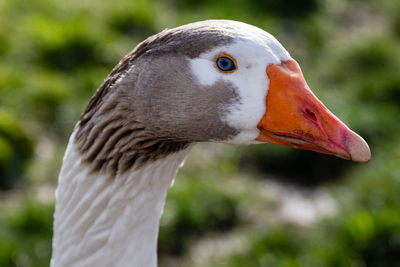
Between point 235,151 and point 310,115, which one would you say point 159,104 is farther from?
point 235,151

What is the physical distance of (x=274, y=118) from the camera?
1.84 m

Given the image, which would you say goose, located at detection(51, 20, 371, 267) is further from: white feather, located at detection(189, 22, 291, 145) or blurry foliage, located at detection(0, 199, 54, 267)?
blurry foliage, located at detection(0, 199, 54, 267)

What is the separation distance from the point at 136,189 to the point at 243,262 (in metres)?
1.88

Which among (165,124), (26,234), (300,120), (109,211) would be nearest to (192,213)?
(26,234)

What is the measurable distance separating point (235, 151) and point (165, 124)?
300 cm

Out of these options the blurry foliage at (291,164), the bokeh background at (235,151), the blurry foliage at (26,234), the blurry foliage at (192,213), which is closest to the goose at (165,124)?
the blurry foliage at (26,234)

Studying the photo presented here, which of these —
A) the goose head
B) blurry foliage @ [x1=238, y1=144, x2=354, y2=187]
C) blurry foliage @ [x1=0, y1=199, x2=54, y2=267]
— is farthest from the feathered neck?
blurry foliage @ [x1=238, y1=144, x2=354, y2=187]

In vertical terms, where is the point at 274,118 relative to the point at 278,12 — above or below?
below

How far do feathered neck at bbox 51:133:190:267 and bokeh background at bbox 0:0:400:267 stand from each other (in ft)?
5.04

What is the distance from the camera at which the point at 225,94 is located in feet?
6.03

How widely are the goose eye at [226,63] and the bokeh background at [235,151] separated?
2.19m

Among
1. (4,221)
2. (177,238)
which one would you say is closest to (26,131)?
(4,221)

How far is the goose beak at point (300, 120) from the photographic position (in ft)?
5.98

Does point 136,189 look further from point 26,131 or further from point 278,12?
point 278,12
